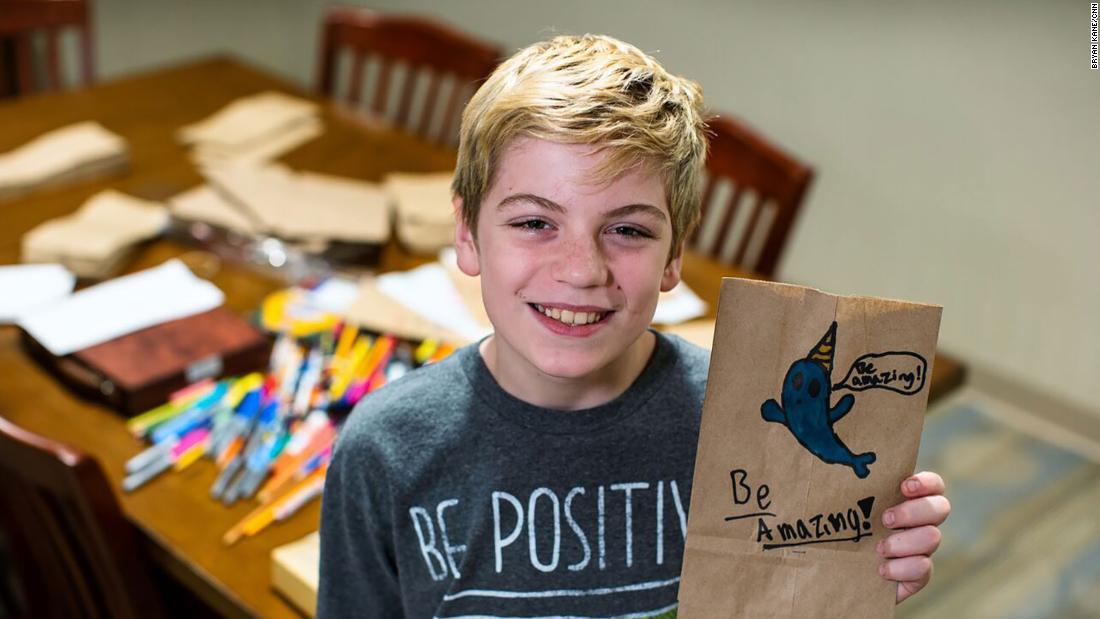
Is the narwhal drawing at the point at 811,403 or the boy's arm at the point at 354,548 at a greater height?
the narwhal drawing at the point at 811,403

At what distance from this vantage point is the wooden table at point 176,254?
1338mm

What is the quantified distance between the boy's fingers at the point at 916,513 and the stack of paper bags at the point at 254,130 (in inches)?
65.4

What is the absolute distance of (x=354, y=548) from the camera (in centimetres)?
111

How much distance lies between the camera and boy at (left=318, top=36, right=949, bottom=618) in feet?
3.27

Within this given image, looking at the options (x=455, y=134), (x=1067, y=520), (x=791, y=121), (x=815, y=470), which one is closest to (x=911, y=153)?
(x=791, y=121)

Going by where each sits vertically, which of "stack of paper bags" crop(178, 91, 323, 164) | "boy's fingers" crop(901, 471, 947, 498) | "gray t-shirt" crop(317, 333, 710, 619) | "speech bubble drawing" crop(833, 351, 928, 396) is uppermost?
"speech bubble drawing" crop(833, 351, 928, 396)

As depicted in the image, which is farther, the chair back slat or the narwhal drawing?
the chair back slat

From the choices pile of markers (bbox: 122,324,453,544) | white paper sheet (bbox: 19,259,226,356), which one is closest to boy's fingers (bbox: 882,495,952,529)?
pile of markers (bbox: 122,324,453,544)

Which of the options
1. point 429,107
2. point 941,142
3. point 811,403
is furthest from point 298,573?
point 941,142

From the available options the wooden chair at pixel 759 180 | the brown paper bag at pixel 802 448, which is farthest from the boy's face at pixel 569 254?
the wooden chair at pixel 759 180

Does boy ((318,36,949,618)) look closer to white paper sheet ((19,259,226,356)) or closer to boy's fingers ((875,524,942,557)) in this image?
boy's fingers ((875,524,942,557))

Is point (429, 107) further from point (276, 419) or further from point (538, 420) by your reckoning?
point (538, 420)

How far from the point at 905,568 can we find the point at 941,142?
232cm

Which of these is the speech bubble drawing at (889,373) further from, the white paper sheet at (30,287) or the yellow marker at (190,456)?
the white paper sheet at (30,287)
